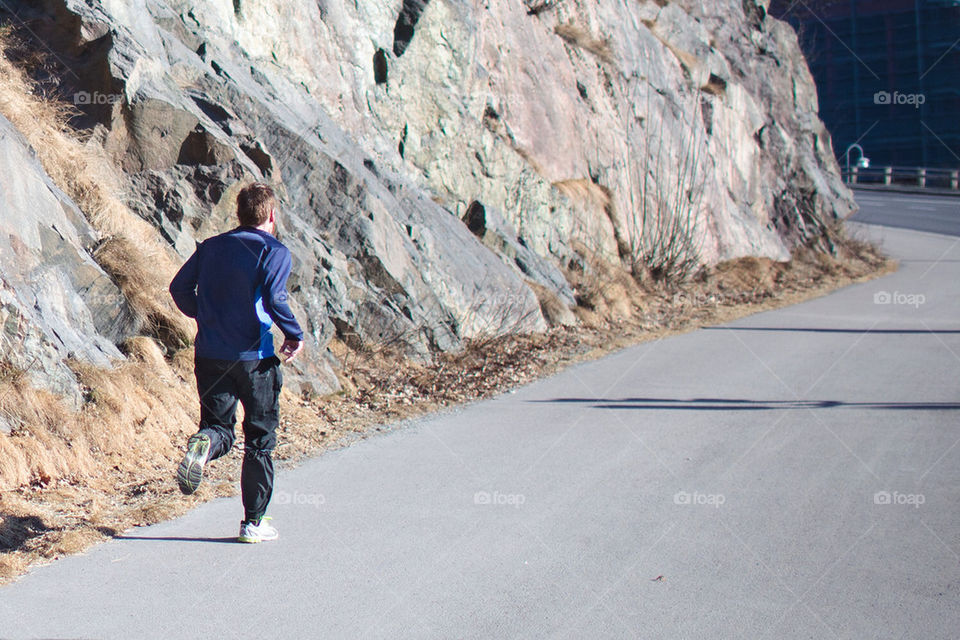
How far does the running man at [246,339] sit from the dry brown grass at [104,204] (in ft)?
9.95

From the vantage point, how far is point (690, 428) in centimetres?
839

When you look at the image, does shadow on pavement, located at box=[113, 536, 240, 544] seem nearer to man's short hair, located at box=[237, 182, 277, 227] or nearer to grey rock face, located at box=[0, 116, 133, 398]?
man's short hair, located at box=[237, 182, 277, 227]

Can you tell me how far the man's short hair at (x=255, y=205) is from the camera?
528 cm

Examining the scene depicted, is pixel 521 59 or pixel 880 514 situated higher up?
pixel 521 59

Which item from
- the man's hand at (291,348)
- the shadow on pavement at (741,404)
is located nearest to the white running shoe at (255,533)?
the man's hand at (291,348)

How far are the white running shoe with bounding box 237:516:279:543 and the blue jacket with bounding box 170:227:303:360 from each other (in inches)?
33.5

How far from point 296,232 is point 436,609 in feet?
20.2

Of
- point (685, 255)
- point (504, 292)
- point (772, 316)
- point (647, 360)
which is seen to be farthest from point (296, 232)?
point (685, 255)

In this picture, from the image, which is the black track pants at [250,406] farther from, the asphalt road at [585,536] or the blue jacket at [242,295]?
the asphalt road at [585,536]

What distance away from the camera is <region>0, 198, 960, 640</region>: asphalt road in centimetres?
444

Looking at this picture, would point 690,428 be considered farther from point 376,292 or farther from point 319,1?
point 319,1

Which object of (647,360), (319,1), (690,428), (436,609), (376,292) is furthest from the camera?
(319,1)
